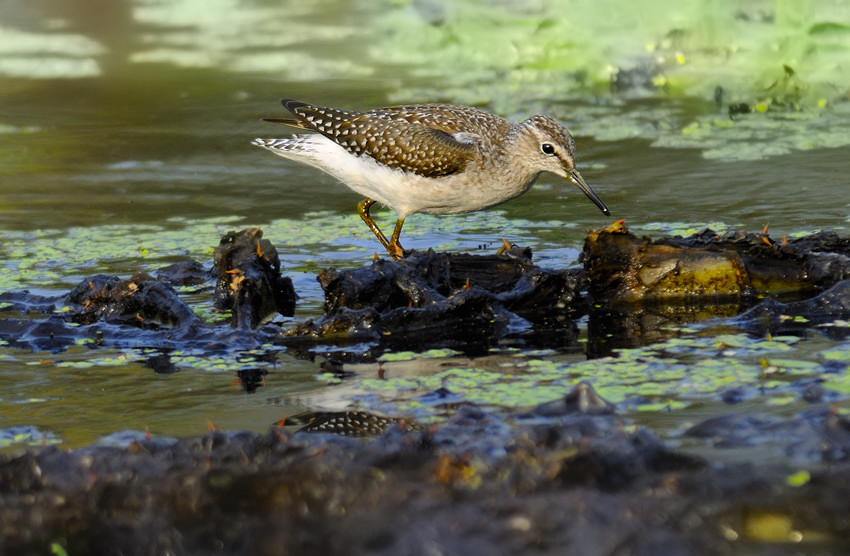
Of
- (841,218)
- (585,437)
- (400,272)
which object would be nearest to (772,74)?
(841,218)

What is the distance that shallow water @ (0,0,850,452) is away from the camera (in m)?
5.55

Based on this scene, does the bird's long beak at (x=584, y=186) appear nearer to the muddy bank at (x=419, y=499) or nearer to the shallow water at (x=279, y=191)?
the shallow water at (x=279, y=191)

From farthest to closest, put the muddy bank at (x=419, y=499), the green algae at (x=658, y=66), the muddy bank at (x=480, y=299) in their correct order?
the green algae at (x=658, y=66) → the muddy bank at (x=480, y=299) → the muddy bank at (x=419, y=499)

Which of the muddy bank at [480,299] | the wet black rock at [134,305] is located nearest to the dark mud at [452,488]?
the muddy bank at [480,299]

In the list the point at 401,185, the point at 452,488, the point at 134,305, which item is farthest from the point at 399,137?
the point at 452,488

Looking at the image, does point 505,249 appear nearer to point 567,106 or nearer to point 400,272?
point 400,272

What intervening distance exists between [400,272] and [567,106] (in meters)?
7.02

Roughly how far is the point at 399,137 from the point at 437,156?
14.1 inches

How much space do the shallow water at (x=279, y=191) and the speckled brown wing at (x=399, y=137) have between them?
73 centimetres

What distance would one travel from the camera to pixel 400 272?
7.12m

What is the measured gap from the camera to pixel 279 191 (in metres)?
11.0

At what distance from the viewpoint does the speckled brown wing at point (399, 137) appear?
27.7 ft

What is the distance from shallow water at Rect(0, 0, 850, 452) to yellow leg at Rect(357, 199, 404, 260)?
0.14 metres

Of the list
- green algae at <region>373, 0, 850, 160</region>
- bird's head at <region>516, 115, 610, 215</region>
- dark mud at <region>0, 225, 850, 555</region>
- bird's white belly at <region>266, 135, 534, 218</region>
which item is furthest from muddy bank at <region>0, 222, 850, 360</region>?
green algae at <region>373, 0, 850, 160</region>
